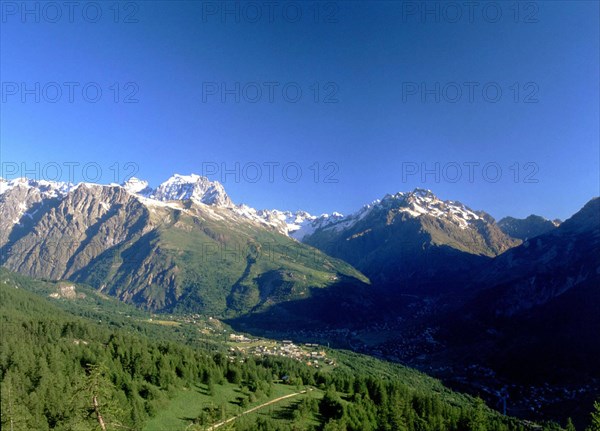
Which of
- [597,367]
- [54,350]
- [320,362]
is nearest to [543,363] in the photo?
[597,367]

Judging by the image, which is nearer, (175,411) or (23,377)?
(23,377)

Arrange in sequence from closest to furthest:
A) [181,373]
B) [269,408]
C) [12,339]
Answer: [269,408] < [181,373] < [12,339]

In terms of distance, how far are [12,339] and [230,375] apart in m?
58.0

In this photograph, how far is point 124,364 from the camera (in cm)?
9894

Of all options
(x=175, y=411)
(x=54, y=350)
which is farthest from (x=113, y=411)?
(x=54, y=350)

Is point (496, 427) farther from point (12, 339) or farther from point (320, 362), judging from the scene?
point (12, 339)

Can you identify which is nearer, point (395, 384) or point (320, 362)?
point (395, 384)

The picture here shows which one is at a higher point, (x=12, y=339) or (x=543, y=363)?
(x=12, y=339)

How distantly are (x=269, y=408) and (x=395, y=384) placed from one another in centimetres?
4610

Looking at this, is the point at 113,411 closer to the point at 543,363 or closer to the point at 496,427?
the point at 496,427

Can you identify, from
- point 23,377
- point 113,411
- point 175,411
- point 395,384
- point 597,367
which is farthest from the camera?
point 597,367

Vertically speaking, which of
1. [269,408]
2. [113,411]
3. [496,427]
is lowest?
[496,427]

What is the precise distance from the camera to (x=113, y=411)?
37719 millimetres

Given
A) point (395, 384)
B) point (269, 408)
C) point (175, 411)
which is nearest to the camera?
point (175, 411)
